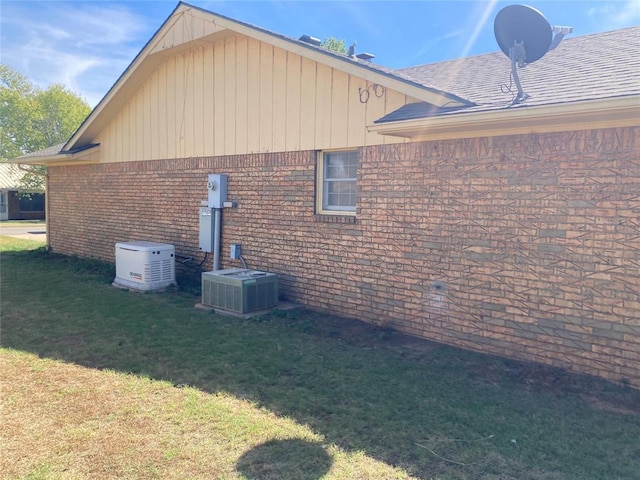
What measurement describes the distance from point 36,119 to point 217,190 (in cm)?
3433

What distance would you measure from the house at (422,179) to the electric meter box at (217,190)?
16 cm

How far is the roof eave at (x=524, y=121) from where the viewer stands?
444cm

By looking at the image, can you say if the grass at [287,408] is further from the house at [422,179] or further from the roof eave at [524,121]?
the roof eave at [524,121]

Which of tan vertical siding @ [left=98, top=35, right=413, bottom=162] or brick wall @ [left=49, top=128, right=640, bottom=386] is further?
tan vertical siding @ [left=98, top=35, right=413, bottom=162]

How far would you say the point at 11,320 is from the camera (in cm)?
702

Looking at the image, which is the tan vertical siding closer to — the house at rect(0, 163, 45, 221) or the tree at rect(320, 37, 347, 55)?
the tree at rect(320, 37, 347, 55)

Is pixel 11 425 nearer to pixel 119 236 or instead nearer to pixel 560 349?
pixel 560 349

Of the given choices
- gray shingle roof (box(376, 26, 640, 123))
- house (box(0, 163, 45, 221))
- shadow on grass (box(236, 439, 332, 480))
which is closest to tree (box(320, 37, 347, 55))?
house (box(0, 163, 45, 221))

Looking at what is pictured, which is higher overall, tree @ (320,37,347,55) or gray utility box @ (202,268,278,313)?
tree @ (320,37,347,55)

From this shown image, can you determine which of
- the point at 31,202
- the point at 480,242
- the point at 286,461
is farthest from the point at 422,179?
the point at 31,202

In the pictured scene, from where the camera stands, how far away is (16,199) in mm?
35594

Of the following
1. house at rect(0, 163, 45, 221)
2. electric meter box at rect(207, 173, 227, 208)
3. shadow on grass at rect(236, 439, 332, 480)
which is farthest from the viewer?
house at rect(0, 163, 45, 221)

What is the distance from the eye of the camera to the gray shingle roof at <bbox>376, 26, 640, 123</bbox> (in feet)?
16.4

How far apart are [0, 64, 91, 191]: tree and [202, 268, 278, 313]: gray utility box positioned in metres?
34.5
